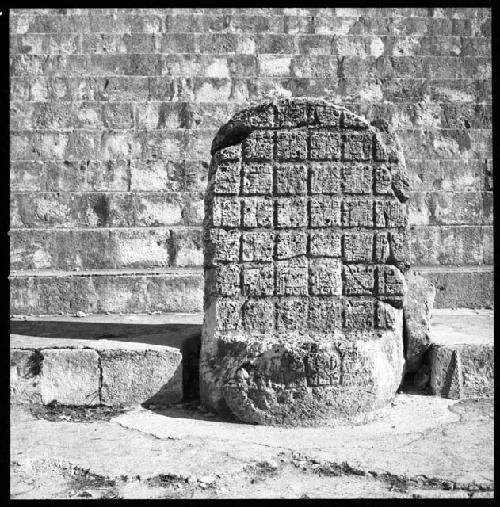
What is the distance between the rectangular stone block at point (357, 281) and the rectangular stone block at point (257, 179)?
0.74 meters

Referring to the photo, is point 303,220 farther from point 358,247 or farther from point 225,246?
point 225,246

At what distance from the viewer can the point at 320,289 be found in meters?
4.61

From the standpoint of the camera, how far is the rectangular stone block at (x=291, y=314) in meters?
4.59

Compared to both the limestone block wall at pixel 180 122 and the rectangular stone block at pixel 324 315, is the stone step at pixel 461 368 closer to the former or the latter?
the rectangular stone block at pixel 324 315

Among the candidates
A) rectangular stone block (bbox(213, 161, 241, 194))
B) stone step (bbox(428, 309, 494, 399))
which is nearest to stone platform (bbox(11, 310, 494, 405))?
stone step (bbox(428, 309, 494, 399))

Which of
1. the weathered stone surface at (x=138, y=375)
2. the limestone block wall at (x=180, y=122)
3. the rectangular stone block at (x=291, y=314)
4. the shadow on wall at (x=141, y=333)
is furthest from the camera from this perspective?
the limestone block wall at (x=180, y=122)

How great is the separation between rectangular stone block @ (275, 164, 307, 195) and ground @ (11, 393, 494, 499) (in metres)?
1.53

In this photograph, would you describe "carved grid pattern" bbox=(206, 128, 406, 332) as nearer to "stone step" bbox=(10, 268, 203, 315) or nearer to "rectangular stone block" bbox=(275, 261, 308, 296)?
"rectangular stone block" bbox=(275, 261, 308, 296)

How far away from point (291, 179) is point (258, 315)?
0.92m

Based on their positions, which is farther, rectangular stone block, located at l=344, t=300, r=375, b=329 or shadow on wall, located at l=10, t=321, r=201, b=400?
shadow on wall, located at l=10, t=321, r=201, b=400

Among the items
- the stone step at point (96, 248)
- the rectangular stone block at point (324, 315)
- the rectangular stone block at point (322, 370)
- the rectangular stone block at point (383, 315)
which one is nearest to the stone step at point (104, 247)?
the stone step at point (96, 248)

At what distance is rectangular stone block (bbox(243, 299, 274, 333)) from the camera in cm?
460

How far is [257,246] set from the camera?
15.2ft

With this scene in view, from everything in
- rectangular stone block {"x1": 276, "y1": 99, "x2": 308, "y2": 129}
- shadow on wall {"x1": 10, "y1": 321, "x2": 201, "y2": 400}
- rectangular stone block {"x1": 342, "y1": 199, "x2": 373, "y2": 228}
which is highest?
rectangular stone block {"x1": 276, "y1": 99, "x2": 308, "y2": 129}
